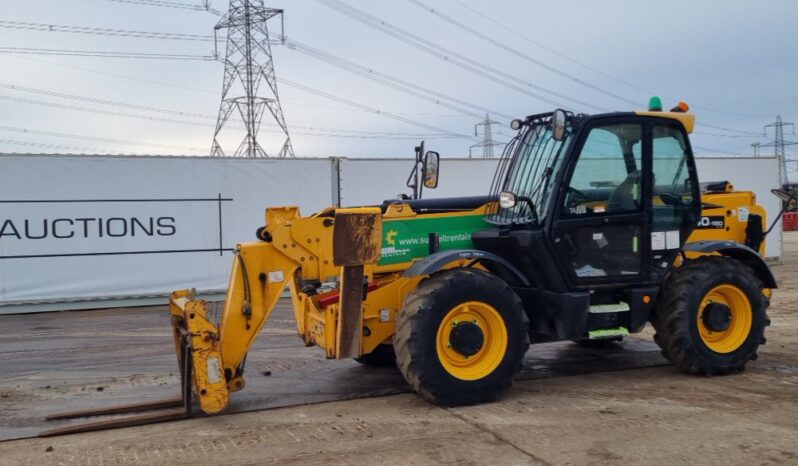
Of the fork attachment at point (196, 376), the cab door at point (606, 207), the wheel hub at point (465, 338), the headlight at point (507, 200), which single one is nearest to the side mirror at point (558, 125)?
the cab door at point (606, 207)

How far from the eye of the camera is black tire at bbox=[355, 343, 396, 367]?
23.7 feet

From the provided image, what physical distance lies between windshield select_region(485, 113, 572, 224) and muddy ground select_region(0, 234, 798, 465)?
1535 mm

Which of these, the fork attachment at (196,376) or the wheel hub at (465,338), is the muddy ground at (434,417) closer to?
the fork attachment at (196,376)

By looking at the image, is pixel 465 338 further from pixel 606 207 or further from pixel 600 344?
pixel 600 344

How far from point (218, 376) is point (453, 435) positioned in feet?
5.80

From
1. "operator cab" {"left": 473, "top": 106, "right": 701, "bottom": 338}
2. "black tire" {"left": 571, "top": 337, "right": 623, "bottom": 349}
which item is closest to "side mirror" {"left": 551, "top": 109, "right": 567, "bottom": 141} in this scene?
"operator cab" {"left": 473, "top": 106, "right": 701, "bottom": 338}

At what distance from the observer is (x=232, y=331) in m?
5.55

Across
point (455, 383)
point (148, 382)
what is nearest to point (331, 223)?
point (455, 383)

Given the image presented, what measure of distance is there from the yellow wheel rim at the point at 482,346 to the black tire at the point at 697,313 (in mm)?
1780

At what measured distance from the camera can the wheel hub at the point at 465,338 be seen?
566 centimetres

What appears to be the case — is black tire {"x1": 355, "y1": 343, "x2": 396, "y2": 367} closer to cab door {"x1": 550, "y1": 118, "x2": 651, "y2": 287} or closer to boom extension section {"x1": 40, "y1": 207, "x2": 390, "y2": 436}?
boom extension section {"x1": 40, "y1": 207, "x2": 390, "y2": 436}

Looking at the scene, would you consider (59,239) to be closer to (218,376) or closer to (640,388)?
(218,376)

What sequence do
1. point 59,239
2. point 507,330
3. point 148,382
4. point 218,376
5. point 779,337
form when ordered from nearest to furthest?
point 218,376 < point 507,330 < point 148,382 < point 779,337 < point 59,239

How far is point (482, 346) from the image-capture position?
580 centimetres
